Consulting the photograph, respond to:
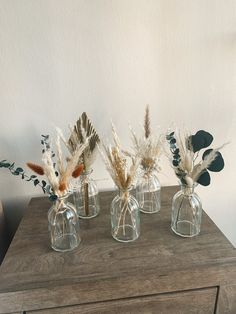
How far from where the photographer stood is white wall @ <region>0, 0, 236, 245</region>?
99cm

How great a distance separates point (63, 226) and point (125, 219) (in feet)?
0.67

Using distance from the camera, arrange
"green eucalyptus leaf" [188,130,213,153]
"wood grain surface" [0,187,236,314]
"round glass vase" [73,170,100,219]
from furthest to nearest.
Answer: "round glass vase" [73,170,100,219]
"green eucalyptus leaf" [188,130,213,153]
"wood grain surface" [0,187,236,314]

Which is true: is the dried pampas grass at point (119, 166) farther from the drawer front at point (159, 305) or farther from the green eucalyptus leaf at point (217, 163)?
the drawer front at point (159, 305)

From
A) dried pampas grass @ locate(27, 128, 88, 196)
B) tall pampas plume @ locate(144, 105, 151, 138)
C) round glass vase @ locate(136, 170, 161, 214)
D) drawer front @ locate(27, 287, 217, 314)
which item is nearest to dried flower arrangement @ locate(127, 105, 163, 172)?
tall pampas plume @ locate(144, 105, 151, 138)

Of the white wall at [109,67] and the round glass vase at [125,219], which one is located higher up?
the white wall at [109,67]

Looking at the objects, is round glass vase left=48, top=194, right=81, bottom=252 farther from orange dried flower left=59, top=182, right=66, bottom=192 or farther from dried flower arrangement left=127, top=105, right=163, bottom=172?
dried flower arrangement left=127, top=105, right=163, bottom=172

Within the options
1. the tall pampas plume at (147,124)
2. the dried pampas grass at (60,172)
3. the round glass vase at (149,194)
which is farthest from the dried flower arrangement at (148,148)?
the dried pampas grass at (60,172)

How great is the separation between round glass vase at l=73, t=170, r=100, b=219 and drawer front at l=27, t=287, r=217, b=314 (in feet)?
1.07

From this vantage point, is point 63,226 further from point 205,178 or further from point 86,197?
point 205,178

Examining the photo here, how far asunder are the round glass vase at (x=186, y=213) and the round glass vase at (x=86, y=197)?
11.5 inches

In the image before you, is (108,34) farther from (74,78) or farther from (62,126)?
(62,126)

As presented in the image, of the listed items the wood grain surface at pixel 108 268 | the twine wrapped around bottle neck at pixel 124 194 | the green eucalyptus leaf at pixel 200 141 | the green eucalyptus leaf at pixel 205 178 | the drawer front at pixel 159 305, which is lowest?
the drawer front at pixel 159 305

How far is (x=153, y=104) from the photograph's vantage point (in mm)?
1125

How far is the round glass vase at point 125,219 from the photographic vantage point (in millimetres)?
891
